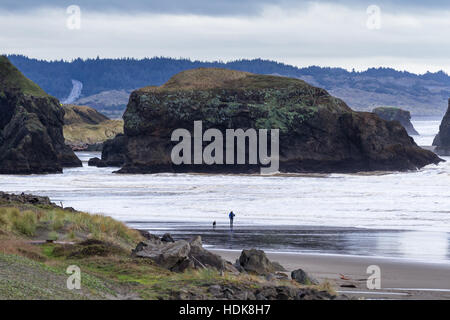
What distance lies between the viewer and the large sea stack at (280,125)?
92.4m

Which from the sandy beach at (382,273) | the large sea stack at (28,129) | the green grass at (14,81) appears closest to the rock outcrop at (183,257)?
the sandy beach at (382,273)

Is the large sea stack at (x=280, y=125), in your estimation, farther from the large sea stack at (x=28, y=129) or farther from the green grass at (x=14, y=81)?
the green grass at (x=14, y=81)

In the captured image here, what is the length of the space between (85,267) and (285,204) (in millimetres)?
31460

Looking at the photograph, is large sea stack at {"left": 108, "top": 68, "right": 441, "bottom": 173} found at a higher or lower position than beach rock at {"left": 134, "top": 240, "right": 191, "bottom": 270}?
higher

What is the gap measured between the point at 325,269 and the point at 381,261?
268 cm

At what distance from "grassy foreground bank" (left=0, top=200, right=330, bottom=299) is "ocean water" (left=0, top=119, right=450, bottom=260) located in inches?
268

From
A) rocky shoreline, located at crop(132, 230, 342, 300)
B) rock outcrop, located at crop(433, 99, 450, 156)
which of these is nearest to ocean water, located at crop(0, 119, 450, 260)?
rocky shoreline, located at crop(132, 230, 342, 300)

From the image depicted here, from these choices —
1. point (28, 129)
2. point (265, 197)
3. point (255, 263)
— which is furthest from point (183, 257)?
point (28, 129)

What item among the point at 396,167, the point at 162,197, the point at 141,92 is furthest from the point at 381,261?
the point at 141,92

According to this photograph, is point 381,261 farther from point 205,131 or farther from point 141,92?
point 141,92

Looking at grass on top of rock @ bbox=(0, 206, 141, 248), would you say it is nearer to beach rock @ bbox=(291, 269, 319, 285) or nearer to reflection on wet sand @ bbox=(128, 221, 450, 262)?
reflection on wet sand @ bbox=(128, 221, 450, 262)

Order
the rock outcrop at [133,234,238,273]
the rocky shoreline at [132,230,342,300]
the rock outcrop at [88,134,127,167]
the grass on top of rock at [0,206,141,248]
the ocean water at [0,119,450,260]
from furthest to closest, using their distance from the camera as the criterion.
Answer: the rock outcrop at [88,134,127,167] → the ocean water at [0,119,450,260] → the grass on top of rock at [0,206,141,248] → the rock outcrop at [133,234,238,273] → the rocky shoreline at [132,230,342,300]

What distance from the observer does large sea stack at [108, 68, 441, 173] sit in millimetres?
92375

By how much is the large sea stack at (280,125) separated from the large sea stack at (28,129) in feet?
33.8
